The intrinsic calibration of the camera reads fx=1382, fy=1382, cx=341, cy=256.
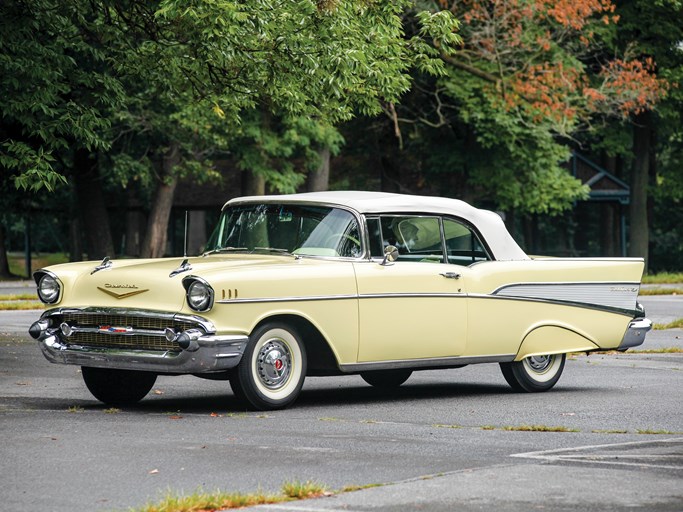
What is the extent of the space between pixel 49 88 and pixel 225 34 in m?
2.42

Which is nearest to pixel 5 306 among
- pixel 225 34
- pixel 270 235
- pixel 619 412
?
pixel 225 34

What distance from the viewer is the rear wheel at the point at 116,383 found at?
1162cm

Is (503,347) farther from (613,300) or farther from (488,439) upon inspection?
(488,439)

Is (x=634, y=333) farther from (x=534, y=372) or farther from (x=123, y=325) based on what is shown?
(x=123, y=325)

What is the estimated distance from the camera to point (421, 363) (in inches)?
472

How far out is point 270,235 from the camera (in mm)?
11961

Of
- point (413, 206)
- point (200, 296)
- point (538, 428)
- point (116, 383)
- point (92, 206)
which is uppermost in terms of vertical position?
point (92, 206)

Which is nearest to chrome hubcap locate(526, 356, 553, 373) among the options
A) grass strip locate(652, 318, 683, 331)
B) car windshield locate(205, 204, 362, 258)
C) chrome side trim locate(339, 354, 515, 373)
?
chrome side trim locate(339, 354, 515, 373)

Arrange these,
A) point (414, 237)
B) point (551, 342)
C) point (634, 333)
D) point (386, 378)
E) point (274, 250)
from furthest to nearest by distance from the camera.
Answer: point (386, 378) < point (634, 333) < point (551, 342) < point (414, 237) < point (274, 250)

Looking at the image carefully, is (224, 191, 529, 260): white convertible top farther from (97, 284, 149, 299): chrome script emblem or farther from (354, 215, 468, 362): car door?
(97, 284, 149, 299): chrome script emblem

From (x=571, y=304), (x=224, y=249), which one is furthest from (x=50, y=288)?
(x=571, y=304)

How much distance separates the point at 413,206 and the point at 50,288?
3253 mm

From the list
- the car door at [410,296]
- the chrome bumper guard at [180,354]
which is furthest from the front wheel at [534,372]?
the chrome bumper guard at [180,354]

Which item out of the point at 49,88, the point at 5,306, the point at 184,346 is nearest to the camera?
the point at 184,346
